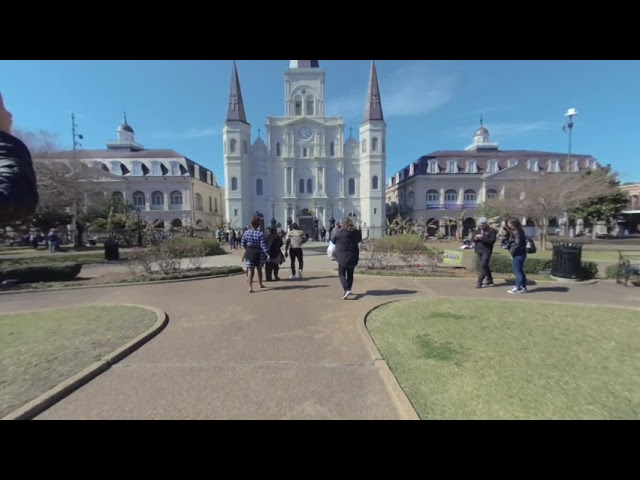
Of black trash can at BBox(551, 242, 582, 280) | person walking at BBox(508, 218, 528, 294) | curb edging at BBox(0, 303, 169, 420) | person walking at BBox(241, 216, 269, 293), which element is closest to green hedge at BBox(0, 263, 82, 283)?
person walking at BBox(241, 216, 269, 293)

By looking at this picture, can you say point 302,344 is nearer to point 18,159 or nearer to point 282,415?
point 282,415

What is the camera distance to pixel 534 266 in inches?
380

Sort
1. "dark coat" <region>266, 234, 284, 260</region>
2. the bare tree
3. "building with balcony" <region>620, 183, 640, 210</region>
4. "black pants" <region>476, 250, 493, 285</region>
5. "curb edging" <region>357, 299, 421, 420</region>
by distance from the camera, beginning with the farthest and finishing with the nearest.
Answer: "building with balcony" <region>620, 183, 640, 210</region>, the bare tree, "dark coat" <region>266, 234, 284, 260</region>, "black pants" <region>476, 250, 493, 285</region>, "curb edging" <region>357, 299, 421, 420</region>

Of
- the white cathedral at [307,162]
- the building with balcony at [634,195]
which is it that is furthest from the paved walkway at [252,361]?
the building with balcony at [634,195]

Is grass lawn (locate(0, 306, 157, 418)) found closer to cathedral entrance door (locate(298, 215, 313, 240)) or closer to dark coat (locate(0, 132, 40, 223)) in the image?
dark coat (locate(0, 132, 40, 223))

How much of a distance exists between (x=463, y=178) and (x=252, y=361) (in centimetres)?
5091

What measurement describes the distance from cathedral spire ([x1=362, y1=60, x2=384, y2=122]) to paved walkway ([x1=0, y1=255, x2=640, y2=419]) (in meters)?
42.5

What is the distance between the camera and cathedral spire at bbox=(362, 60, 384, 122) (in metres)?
44.7

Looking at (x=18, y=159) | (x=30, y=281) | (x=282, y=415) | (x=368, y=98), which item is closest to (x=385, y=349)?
(x=282, y=415)

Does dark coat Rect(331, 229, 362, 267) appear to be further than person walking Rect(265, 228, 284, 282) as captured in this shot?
No

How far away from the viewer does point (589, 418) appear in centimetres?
247

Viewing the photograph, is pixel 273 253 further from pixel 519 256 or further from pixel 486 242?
pixel 519 256
